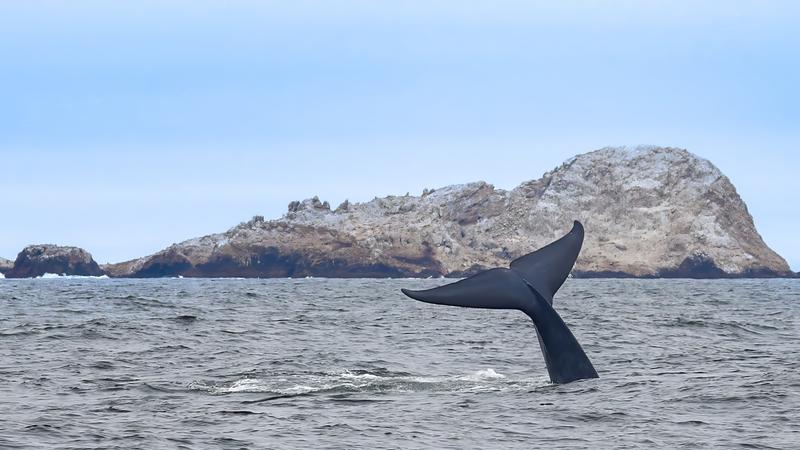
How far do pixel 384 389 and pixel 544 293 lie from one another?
3.62 m

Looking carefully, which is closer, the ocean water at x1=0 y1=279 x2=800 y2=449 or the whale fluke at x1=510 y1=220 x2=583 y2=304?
the ocean water at x1=0 y1=279 x2=800 y2=449

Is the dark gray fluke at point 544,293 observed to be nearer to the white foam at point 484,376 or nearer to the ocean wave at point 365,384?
the ocean wave at point 365,384

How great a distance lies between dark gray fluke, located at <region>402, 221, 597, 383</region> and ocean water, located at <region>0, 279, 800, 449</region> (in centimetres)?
46

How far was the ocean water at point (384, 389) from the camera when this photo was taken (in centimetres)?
1619

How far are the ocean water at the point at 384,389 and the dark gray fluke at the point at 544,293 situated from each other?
1.50 feet

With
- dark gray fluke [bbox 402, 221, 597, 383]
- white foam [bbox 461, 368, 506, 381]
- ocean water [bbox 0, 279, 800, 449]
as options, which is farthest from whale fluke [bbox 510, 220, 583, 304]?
white foam [bbox 461, 368, 506, 381]

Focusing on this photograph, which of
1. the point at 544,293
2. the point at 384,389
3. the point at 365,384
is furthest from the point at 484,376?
Result: the point at 544,293

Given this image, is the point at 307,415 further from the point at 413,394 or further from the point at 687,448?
the point at 687,448

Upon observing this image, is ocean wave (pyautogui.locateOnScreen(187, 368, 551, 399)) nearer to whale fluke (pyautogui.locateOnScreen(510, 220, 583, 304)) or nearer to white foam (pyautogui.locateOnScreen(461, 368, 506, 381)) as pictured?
white foam (pyautogui.locateOnScreen(461, 368, 506, 381))

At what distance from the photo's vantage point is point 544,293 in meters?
20.2

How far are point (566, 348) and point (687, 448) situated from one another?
5530mm

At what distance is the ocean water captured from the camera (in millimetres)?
16188

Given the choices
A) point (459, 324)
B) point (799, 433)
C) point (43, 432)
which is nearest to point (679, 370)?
point (799, 433)

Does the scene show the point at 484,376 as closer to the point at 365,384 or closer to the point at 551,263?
the point at 365,384
